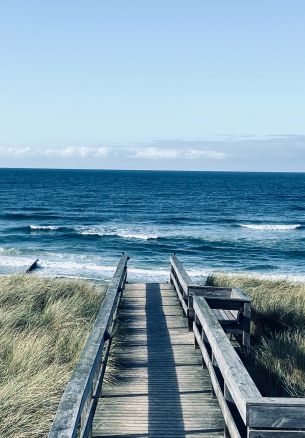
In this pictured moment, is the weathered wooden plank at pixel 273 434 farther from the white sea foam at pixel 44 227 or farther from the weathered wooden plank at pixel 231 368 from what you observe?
the white sea foam at pixel 44 227

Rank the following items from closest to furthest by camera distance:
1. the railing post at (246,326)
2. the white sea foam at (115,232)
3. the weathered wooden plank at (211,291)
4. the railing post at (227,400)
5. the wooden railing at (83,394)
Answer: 1. the wooden railing at (83,394)
2. the railing post at (227,400)
3. the railing post at (246,326)
4. the weathered wooden plank at (211,291)
5. the white sea foam at (115,232)

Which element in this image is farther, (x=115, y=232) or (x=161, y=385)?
(x=115, y=232)

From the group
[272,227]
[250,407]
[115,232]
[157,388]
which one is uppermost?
[250,407]

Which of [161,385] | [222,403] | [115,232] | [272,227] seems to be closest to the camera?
[222,403]

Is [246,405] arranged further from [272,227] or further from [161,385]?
[272,227]

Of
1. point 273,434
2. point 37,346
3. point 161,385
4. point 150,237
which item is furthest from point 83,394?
point 150,237

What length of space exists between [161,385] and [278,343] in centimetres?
281

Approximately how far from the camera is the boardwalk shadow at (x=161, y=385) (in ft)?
18.0

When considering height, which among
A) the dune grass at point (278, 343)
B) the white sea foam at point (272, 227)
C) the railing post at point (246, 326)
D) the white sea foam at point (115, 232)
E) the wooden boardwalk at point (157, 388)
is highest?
the railing post at point (246, 326)

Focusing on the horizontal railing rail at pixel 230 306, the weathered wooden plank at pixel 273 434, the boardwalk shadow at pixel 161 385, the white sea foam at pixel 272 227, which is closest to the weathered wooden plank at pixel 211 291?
the horizontal railing rail at pixel 230 306

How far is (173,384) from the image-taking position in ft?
21.9

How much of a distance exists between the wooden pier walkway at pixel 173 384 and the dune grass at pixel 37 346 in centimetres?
54

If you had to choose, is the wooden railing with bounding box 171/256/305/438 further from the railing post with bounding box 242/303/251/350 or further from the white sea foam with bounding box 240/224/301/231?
the white sea foam with bounding box 240/224/301/231

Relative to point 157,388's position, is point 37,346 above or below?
above
